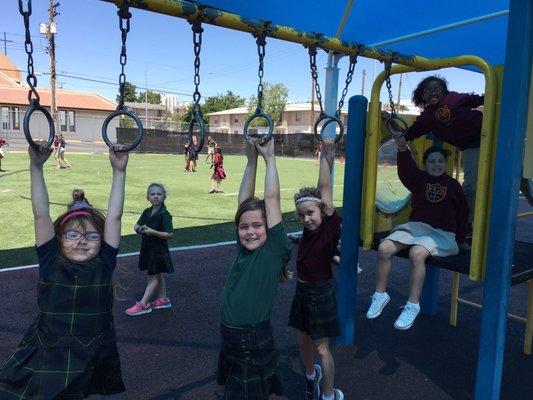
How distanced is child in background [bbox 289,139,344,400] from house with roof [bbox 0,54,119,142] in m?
43.1

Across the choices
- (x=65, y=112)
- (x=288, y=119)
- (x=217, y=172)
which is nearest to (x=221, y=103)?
(x=288, y=119)

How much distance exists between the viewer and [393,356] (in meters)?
3.98

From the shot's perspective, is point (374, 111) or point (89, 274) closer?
point (89, 274)

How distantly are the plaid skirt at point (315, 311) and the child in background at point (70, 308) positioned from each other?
4.11 feet

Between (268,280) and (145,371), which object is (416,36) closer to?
(268,280)

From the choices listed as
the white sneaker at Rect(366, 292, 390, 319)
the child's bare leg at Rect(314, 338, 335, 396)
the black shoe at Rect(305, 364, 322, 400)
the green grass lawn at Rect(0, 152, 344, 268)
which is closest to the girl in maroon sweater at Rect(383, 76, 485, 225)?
the white sneaker at Rect(366, 292, 390, 319)

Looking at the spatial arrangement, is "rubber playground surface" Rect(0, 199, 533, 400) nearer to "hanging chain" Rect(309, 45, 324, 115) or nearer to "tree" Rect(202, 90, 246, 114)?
"hanging chain" Rect(309, 45, 324, 115)

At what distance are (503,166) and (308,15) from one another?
212cm

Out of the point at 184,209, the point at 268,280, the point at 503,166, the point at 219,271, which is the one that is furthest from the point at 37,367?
the point at 184,209

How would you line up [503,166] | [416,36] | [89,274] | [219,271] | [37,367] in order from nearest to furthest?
[37,367]
[89,274]
[503,166]
[416,36]
[219,271]

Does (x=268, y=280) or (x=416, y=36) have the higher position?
(x=416, y=36)

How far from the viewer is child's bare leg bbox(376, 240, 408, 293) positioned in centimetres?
335

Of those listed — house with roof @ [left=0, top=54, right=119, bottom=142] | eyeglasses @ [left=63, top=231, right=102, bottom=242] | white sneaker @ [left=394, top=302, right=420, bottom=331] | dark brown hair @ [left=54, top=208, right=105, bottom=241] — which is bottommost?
white sneaker @ [left=394, top=302, right=420, bottom=331]

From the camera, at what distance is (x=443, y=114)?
3449mm
